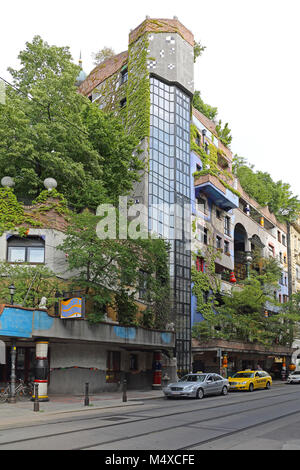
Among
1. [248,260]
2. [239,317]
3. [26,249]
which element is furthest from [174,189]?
[26,249]

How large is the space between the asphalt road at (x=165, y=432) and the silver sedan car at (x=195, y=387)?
21.9 feet

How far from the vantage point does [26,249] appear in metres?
27.5

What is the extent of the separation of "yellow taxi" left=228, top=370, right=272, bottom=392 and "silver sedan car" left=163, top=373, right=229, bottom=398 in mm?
4465

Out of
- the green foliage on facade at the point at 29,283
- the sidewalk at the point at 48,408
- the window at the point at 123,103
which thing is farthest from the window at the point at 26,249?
the window at the point at 123,103

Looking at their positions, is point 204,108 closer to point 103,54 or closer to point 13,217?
point 103,54

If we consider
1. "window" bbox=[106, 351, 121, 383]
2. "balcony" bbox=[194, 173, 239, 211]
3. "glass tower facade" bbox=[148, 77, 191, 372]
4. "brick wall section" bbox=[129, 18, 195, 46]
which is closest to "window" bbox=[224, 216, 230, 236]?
"balcony" bbox=[194, 173, 239, 211]

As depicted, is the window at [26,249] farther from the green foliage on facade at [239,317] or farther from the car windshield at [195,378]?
the green foliage on facade at [239,317]

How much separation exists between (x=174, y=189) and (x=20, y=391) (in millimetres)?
22734

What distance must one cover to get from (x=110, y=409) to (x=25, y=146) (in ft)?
54.1

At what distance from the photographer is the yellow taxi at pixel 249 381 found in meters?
32.1

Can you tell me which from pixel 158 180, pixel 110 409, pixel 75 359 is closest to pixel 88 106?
pixel 158 180

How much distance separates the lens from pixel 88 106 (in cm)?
3519

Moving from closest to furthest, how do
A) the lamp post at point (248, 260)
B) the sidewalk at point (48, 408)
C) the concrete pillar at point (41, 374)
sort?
the sidewalk at point (48, 408)
the concrete pillar at point (41, 374)
the lamp post at point (248, 260)

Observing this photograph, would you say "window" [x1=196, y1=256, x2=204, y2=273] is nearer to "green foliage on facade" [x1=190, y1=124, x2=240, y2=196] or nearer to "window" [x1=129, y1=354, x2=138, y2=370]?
"green foliage on facade" [x1=190, y1=124, x2=240, y2=196]
